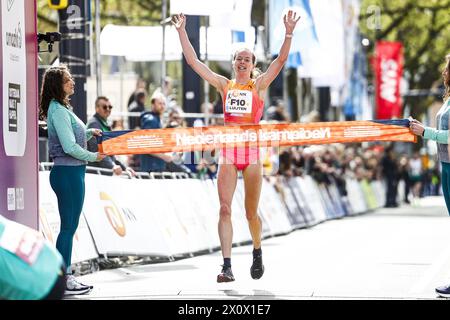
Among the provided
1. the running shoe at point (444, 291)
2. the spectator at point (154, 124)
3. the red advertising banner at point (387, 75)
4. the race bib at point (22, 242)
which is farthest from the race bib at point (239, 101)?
the red advertising banner at point (387, 75)

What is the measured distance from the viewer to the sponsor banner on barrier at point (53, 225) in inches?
514

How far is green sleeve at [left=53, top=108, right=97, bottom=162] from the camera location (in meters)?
10.9

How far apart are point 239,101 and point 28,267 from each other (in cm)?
473

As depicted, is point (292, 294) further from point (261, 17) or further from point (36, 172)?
point (261, 17)

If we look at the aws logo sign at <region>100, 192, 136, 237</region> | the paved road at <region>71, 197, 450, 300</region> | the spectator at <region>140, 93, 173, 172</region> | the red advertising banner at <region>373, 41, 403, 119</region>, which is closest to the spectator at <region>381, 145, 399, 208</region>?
the red advertising banner at <region>373, 41, 403, 119</region>

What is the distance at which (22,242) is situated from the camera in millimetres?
6914

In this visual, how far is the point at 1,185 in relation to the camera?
1030cm

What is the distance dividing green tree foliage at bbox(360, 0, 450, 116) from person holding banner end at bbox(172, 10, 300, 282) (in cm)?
4242

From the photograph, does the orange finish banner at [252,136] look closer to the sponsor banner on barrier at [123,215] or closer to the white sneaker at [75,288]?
the white sneaker at [75,288]

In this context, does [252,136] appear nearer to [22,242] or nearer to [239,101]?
[239,101]

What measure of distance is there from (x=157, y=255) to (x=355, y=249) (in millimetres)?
3528

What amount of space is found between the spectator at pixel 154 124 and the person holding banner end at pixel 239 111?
17.3 feet

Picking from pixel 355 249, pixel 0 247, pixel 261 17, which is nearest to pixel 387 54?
pixel 261 17

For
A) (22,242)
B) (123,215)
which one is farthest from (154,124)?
(22,242)
